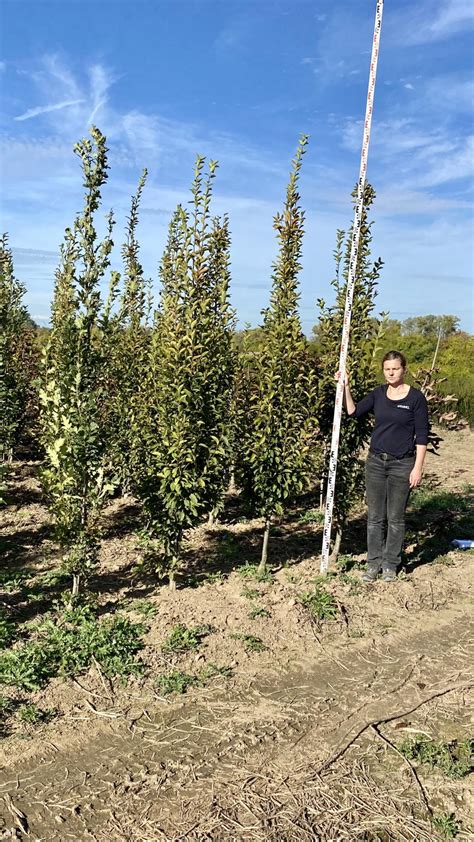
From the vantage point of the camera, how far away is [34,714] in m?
3.72

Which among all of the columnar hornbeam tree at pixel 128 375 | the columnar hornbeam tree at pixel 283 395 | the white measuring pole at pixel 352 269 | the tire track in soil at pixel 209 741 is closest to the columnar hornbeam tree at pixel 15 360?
the columnar hornbeam tree at pixel 128 375

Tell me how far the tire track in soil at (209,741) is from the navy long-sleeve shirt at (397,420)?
204cm

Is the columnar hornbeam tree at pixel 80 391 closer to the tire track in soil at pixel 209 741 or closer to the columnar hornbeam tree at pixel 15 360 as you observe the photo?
the tire track in soil at pixel 209 741

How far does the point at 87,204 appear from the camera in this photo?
485 cm

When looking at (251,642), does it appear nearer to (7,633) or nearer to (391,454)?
A: (7,633)

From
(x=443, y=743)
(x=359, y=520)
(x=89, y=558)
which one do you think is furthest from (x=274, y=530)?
(x=443, y=743)

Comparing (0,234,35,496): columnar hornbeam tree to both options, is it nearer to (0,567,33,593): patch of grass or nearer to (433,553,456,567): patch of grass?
(0,567,33,593): patch of grass

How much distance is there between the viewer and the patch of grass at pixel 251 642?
4.73 m

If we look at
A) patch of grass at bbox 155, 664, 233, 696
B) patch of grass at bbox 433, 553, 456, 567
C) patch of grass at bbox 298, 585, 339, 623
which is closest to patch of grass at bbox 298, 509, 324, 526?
patch of grass at bbox 433, 553, 456, 567

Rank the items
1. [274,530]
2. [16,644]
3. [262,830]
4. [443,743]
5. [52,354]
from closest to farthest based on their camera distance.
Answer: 1. [262,830]
2. [443,743]
3. [16,644]
4. [52,354]
5. [274,530]

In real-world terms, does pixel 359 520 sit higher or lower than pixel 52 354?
lower

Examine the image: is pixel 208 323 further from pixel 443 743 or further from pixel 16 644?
pixel 443 743

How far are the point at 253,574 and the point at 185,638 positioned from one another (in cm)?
168

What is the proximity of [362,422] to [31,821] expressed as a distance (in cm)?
501
